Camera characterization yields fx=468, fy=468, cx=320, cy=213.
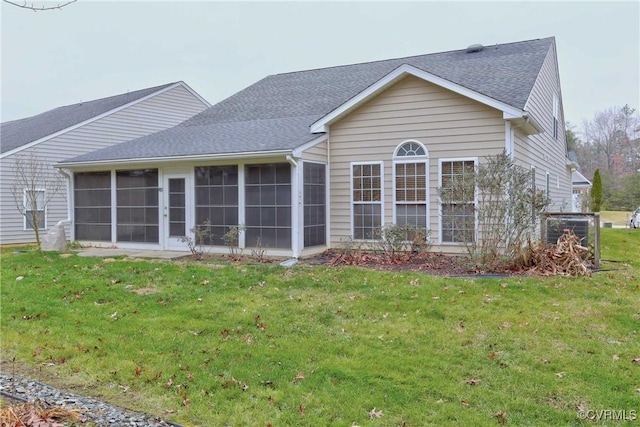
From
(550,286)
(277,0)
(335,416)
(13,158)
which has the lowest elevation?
(335,416)

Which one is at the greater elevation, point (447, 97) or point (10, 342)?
point (447, 97)

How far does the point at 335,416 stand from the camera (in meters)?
3.57

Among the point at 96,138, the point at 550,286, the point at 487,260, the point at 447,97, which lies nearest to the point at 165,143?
the point at 96,138

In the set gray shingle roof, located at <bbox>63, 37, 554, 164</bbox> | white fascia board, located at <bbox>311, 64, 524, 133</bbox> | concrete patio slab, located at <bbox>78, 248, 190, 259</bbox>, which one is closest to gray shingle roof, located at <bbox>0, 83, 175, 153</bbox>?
gray shingle roof, located at <bbox>63, 37, 554, 164</bbox>

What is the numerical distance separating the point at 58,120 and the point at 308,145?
14801 millimetres

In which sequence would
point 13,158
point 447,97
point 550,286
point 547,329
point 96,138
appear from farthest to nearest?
point 96,138
point 13,158
point 447,97
point 550,286
point 547,329

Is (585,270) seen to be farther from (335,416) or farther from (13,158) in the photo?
(13,158)

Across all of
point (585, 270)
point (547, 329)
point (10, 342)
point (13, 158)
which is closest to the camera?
point (547, 329)

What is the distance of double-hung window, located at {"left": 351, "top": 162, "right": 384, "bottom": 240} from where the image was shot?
10.6 m

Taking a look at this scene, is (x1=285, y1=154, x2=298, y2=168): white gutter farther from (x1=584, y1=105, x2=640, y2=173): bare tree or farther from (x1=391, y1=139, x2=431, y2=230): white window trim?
(x1=584, y1=105, x2=640, y2=173): bare tree

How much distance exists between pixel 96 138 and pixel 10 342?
14.3 meters

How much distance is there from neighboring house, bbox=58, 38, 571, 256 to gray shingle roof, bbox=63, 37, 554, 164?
0.08 m

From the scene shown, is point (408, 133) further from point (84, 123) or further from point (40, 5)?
A: point (84, 123)

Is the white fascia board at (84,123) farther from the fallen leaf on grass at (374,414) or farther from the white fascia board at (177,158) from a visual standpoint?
the fallen leaf on grass at (374,414)
